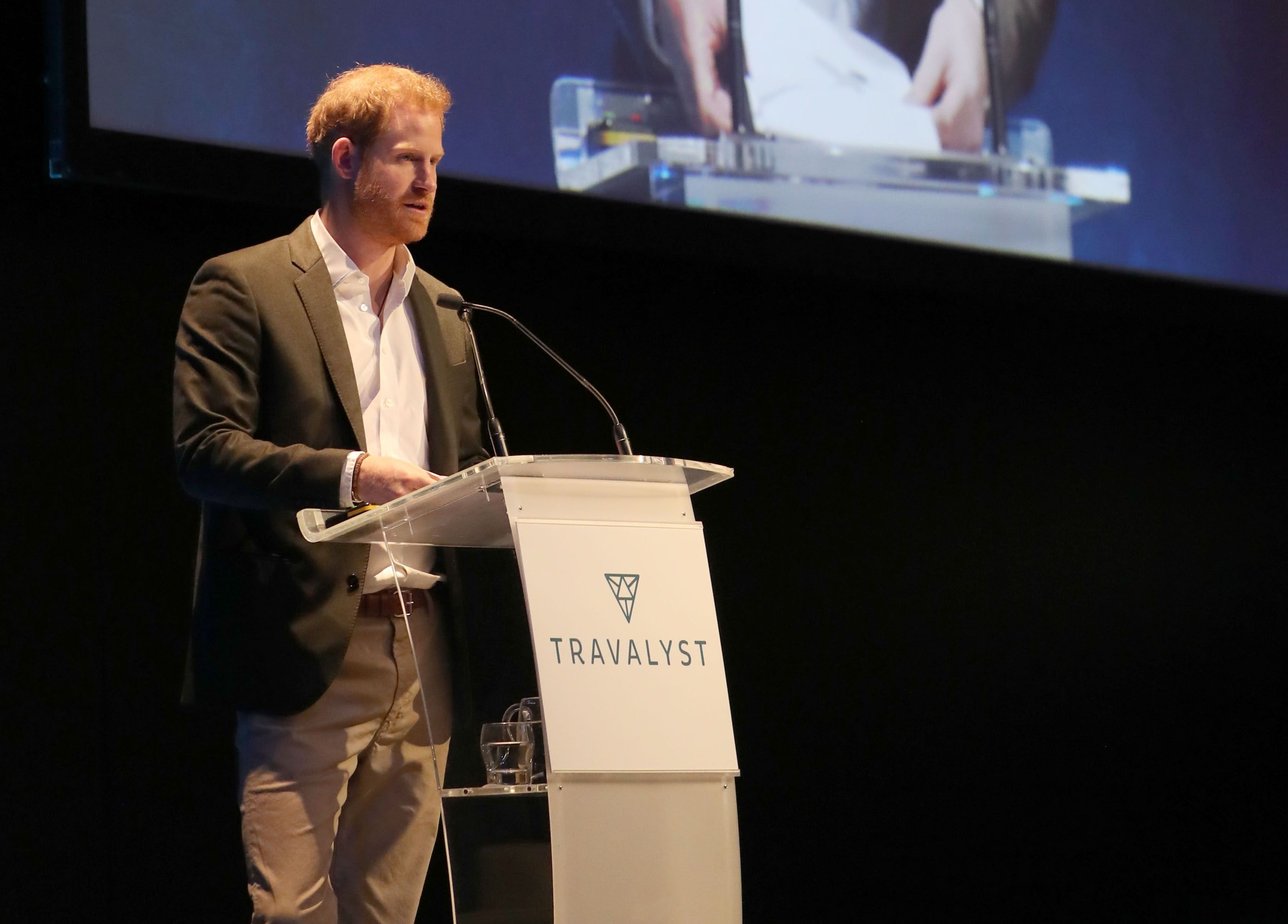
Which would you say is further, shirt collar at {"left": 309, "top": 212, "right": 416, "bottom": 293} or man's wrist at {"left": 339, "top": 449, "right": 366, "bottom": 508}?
shirt collar at {"left": 309, "top": 212, "right": 416, "bottom": 293}

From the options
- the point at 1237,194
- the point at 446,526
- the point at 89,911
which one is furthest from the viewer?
the point at 1237,194

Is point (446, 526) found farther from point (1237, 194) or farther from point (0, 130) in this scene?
point (1237, 194)

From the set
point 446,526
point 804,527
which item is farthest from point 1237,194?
point 446,526

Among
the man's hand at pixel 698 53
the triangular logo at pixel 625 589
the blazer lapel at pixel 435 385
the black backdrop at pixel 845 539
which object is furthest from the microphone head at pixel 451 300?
the man's hand at pixel 698 53

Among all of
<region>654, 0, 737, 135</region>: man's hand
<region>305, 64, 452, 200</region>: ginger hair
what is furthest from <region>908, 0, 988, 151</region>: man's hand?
<region>305, 64, 452, 200</region>: ginger hair

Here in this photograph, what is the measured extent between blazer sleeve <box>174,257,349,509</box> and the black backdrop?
0.98 metres

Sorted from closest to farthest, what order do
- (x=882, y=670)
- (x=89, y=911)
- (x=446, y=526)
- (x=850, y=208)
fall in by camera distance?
(x=446, y=526) < (x=89, y=911) < (x=850, y=208) < (x=882, y=670)

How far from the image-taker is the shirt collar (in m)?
2.22

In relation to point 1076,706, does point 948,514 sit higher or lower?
higher

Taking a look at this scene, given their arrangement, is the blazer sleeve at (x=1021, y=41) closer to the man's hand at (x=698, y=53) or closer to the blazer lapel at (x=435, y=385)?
the man's hand at (x=698, y=53)

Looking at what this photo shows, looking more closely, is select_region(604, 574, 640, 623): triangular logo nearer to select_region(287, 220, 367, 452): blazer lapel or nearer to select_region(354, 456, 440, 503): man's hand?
select_region(354, 456, 440, 503): man's hand

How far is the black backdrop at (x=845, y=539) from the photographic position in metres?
2.92

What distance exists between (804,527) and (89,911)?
198 cm

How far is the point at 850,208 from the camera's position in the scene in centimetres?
372
